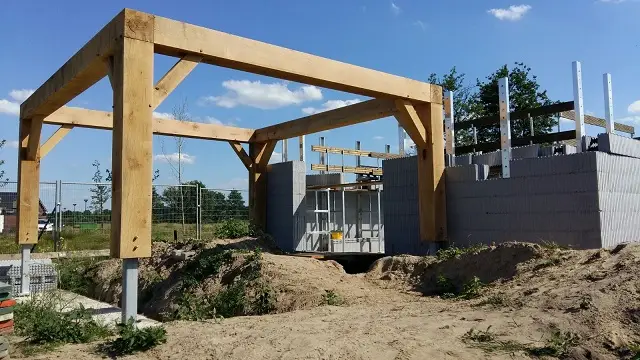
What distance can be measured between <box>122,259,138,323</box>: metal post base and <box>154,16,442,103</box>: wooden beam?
313cm

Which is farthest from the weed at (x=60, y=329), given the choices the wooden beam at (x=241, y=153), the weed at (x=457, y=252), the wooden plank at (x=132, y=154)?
the wooden beam at (x=241, y=153)

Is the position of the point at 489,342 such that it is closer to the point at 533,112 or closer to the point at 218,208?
the point at 533,112

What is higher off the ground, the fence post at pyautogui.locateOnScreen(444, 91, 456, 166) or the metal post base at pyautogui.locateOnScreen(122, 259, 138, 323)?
the fence post at pyautogui.locateOnScreen(444, 91, 456, 166)

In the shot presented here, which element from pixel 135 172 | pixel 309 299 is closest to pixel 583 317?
pixel 309 299

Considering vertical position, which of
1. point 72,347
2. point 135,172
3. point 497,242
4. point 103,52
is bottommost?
point 72,347

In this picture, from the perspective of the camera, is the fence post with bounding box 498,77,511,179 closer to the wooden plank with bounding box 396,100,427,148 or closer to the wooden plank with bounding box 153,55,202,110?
the wooden plank with bounding box 396,100,427,148

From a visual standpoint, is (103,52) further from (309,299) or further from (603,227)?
(603,227)

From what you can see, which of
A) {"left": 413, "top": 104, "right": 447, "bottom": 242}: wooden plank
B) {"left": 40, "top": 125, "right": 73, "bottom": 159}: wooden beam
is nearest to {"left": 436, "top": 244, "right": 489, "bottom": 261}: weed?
{"left": 413, "top": 104, "right": 447, "bottom": 242}: wooden plank

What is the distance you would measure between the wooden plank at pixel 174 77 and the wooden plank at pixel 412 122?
4.85 metres

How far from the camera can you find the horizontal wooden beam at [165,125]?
12645mm

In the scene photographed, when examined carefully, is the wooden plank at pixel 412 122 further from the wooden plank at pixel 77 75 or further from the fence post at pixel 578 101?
the wooden plank at pixel 77 75

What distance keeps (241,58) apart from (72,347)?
4.86 m

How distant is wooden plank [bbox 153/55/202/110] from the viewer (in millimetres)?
7301

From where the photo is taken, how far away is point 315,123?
14.1 meters
